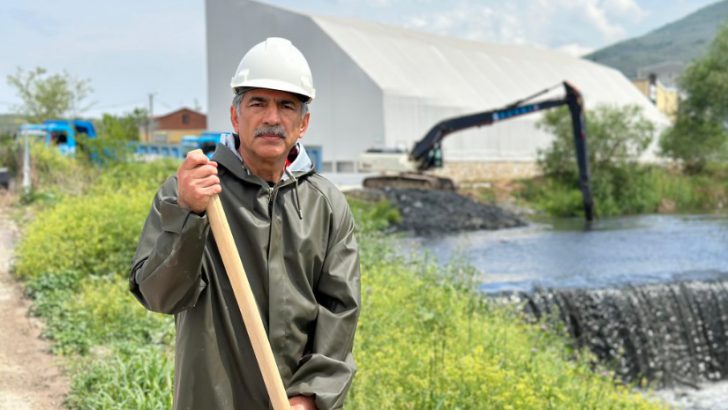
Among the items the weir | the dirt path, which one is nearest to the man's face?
the dirt path

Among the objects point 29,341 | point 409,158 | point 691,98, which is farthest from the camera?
point 691,98

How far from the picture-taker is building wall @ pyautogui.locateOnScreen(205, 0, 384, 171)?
44844 millimetres

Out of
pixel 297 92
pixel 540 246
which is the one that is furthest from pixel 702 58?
pixel 297 92

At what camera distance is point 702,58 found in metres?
42.6

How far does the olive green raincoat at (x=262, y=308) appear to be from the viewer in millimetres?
2328

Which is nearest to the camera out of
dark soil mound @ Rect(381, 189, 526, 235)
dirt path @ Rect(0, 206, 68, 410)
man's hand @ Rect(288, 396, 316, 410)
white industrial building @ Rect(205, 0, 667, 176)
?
man's hand @ Rect(288, 396, 316, 410)

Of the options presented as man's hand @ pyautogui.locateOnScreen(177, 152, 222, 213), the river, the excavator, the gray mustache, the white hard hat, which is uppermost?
the excavator

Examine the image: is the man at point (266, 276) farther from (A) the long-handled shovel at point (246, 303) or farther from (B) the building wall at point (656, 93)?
(B) the building wall at point (656, 93)

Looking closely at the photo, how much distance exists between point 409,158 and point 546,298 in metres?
21.3

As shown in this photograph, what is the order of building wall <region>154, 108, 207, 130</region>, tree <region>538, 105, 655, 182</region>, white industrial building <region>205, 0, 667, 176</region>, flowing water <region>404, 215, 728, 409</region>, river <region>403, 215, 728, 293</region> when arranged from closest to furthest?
flowing water <region>404, 215, 728, 409</region> → river <region>403, 215, 728, 293</region> → tree <region>538, 105, 655, 182</region> → white industrial building <region>205, 0, 667, 176</region> → building wall <region>154, 108, 207, 130</region>

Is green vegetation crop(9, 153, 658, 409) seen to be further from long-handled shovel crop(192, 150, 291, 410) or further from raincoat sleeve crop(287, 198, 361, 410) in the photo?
long-handled shovel crop(192, 150, 291, 410)

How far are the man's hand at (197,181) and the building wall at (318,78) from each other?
3989cm

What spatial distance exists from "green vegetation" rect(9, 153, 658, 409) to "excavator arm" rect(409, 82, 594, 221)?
1911 cm

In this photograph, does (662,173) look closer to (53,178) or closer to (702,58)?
(702,58)
